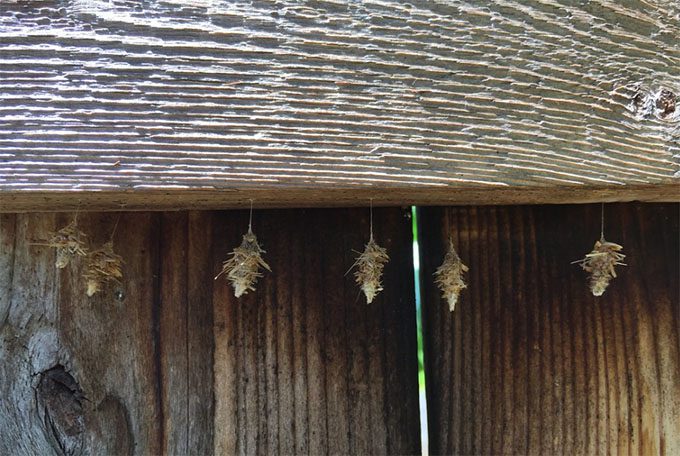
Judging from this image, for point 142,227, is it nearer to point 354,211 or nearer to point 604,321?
point 354,211

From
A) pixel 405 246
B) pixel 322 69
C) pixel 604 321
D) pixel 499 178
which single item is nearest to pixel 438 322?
pixel 405 246

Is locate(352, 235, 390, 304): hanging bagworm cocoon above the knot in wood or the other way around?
above

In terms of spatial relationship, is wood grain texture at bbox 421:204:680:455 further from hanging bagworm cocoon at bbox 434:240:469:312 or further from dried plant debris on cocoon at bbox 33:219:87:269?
dried plant debris on cocoon at bbox 33:219:87:269

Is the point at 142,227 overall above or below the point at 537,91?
below

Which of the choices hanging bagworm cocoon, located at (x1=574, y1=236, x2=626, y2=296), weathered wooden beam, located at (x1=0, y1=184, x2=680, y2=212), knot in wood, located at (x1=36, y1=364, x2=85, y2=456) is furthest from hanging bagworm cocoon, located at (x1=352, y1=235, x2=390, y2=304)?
knot in wood, located at (x1=36, y1=364, x2=85, y2=456)

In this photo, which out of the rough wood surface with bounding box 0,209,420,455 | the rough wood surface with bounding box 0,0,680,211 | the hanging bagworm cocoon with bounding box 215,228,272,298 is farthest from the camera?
the rough wood surface with bounding box 0,209,420,455

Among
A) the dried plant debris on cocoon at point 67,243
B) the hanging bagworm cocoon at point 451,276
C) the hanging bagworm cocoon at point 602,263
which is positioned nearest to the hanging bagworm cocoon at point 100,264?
the dried plant debris on cocoon at point 67,243

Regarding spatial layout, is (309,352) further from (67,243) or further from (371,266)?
(67,243)

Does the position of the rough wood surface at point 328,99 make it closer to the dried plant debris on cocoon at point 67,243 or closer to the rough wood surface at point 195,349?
the dried plant debris on cocoon at point 67,243
